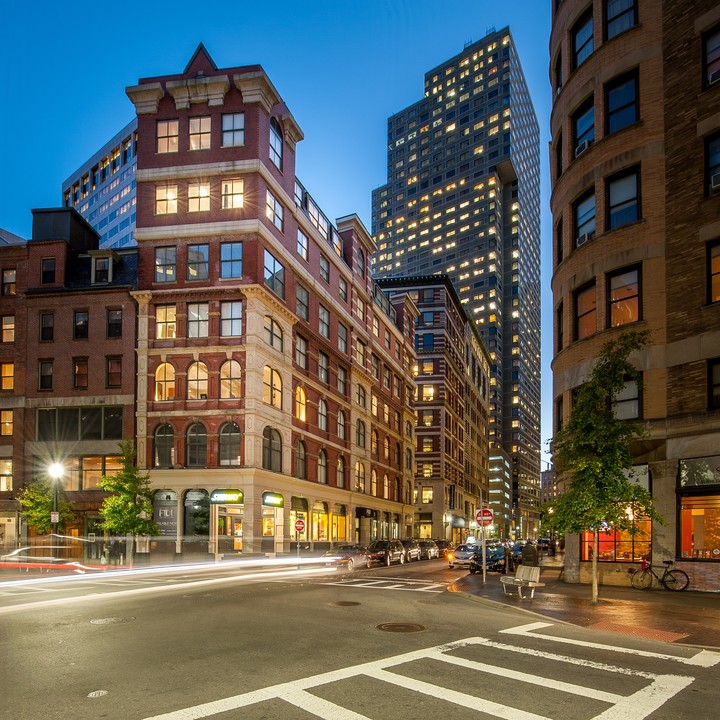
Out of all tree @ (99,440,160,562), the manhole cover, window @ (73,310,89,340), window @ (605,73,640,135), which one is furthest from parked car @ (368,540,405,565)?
the manhole cover

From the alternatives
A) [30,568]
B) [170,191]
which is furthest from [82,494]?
[170,191]

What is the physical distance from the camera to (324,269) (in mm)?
53406

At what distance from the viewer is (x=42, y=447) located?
1742 inches

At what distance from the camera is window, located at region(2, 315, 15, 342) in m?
45.6

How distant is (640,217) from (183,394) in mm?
27782

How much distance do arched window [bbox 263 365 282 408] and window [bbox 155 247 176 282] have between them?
8.42 metres

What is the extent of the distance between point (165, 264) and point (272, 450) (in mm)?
13544

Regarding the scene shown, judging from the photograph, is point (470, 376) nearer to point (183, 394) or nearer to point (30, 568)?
point (183, 394)

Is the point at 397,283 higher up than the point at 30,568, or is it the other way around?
the point at 397,283

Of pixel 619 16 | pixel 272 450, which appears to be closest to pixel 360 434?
pixel 272 450

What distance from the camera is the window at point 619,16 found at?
26078mm

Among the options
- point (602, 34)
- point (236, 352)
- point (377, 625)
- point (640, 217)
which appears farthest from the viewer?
point (236, 352)

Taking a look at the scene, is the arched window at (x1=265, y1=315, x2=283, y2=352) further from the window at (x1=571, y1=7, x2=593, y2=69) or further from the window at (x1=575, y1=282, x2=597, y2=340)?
the window at (x1=571, y1=7, x2=593, y2=69)

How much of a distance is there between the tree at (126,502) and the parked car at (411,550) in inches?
649
